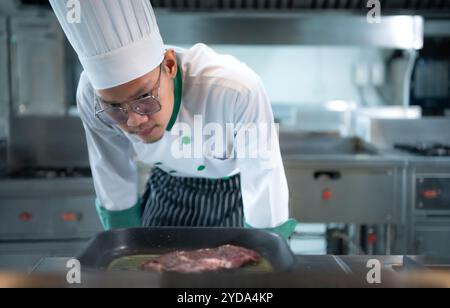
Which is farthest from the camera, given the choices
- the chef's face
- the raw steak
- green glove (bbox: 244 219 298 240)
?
green glove (bbox: 244 219 298 240)

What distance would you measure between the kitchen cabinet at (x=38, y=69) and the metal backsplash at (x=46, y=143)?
3.9 inches

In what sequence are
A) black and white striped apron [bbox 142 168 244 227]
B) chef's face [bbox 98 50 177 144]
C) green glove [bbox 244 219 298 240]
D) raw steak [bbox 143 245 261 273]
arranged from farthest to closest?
1. black and white striped apron [bbox 142 168 244 227]
2. green glove [bbox 244 219 298 240]
3. chef's face [bbox 98 50 177 144]
4. raw steak [bbox 143 245 261 273]

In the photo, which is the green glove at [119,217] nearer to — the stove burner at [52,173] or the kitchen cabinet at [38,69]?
the stove burner at [52,173]

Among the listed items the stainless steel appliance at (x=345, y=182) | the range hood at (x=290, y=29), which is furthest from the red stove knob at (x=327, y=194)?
the range hood at (x=290, y=29)

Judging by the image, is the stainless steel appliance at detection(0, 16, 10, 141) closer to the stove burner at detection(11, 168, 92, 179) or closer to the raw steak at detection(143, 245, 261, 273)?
the stove burner at detection(11, 168, 92, 179)

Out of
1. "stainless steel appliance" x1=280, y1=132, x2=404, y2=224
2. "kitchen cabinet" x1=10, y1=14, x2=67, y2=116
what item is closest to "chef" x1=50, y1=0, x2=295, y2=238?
"stainless steel appliance" x1=280, y1=132, x2=404, y2=224

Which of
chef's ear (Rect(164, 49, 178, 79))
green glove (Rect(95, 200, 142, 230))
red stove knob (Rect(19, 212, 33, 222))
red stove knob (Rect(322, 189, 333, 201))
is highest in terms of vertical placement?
chef's ear (Rect(164, 49, 178, 79))

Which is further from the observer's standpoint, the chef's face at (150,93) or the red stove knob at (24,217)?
the red stove knob at (24,217)

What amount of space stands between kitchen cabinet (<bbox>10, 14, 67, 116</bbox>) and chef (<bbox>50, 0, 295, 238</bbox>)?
8.9 inches

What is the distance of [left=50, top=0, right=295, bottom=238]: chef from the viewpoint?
27.5 inches

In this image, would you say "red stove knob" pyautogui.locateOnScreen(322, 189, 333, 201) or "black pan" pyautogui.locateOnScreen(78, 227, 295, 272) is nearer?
"black pan" pyautogui.locateOnScreen(78, 227, 295, 272)

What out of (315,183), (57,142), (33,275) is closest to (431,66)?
(315,183)

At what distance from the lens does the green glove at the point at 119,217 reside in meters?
0.92

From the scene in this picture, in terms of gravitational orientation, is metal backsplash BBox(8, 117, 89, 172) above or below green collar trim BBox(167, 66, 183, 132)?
below
